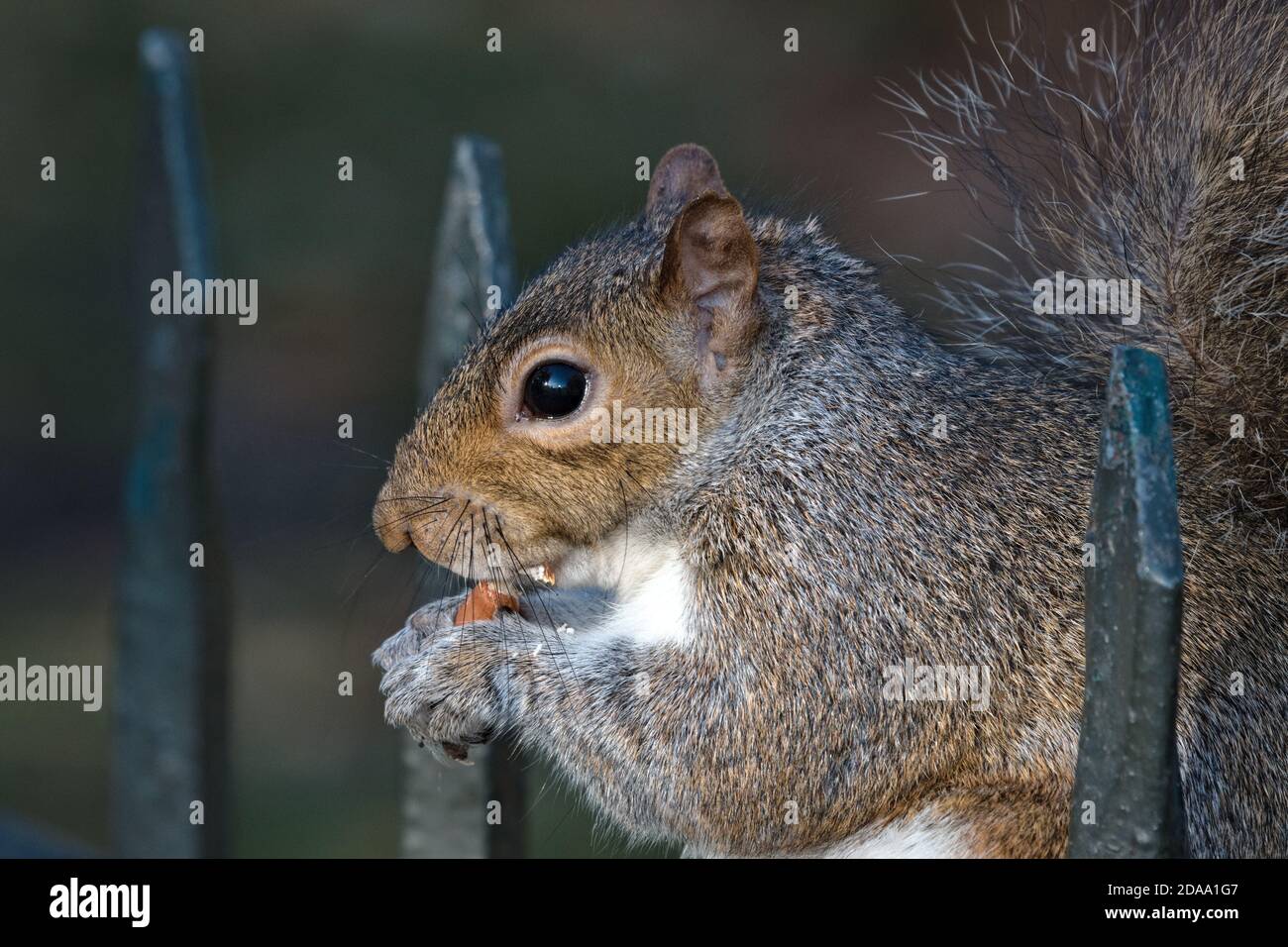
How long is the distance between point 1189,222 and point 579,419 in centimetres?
73

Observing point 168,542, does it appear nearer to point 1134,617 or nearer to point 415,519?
point 415,519

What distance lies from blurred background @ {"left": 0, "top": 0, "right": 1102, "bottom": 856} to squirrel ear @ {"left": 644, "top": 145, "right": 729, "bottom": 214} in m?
2.27

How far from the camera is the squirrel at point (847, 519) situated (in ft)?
5.30

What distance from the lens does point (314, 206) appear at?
A: 5051mm

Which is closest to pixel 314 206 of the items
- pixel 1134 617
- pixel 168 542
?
pixel 168 542

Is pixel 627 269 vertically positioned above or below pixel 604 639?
above

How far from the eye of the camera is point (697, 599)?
170cm

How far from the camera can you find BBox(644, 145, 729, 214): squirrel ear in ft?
6.56

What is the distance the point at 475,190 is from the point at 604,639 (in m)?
0.68

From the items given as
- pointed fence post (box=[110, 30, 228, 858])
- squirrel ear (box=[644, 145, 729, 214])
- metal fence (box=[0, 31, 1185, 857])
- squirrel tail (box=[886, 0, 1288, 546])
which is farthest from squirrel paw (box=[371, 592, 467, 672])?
squirrel tail (box=[886, 0, 1288, 546])

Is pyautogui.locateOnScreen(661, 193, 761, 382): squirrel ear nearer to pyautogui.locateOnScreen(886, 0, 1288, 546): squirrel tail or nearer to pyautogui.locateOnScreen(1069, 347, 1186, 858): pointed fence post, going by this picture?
pyautogui.locateOnScreen(886, 0, 1288, 546): squirrel tail

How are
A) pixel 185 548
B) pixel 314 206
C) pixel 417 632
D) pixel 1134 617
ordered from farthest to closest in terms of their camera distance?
1. pixel 314 206
2. pixel 185 548
3. pixel 417 632
4. pixel 1134 617

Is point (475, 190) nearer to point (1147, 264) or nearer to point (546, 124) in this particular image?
point (1147, 264)
